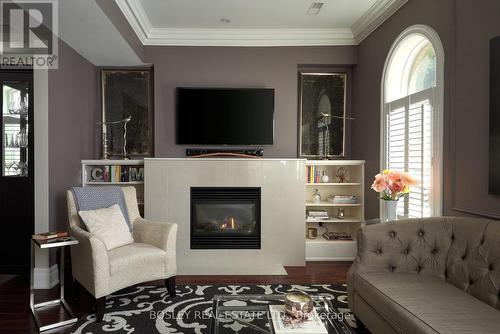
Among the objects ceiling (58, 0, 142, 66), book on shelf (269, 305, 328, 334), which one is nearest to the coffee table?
book on shelf (269, 305, 328, 334)

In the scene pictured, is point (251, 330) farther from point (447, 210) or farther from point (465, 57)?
point (465, 57)

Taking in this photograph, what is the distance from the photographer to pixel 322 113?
438 centimetres

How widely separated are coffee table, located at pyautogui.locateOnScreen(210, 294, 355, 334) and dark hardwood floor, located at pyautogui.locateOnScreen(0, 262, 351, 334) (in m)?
1.33

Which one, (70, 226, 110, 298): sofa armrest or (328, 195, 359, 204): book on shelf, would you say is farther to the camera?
(328, 195, 359, 204): book on shelf

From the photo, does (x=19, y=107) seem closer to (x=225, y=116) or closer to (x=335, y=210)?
(x=225, y=116)

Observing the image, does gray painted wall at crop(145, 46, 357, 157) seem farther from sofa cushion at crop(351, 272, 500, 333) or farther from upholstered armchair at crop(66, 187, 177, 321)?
sofa cushion at crop(351, 272, 500, 333)

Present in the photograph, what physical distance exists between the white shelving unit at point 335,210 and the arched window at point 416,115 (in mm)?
671

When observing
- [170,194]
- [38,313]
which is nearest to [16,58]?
[170,194]

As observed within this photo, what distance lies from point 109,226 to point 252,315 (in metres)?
1.71

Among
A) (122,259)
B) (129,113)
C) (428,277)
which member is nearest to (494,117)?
(428,277)

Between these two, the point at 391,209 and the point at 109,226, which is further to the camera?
the point at 109,226

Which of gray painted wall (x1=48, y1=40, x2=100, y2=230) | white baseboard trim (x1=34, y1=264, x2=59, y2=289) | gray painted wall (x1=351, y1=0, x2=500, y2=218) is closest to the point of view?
gray painted wall (x1=351, y1=0, x2=500, y2=218)

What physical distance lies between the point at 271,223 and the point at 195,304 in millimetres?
1415

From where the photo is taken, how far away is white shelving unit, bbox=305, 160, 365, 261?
4070 millimetres
